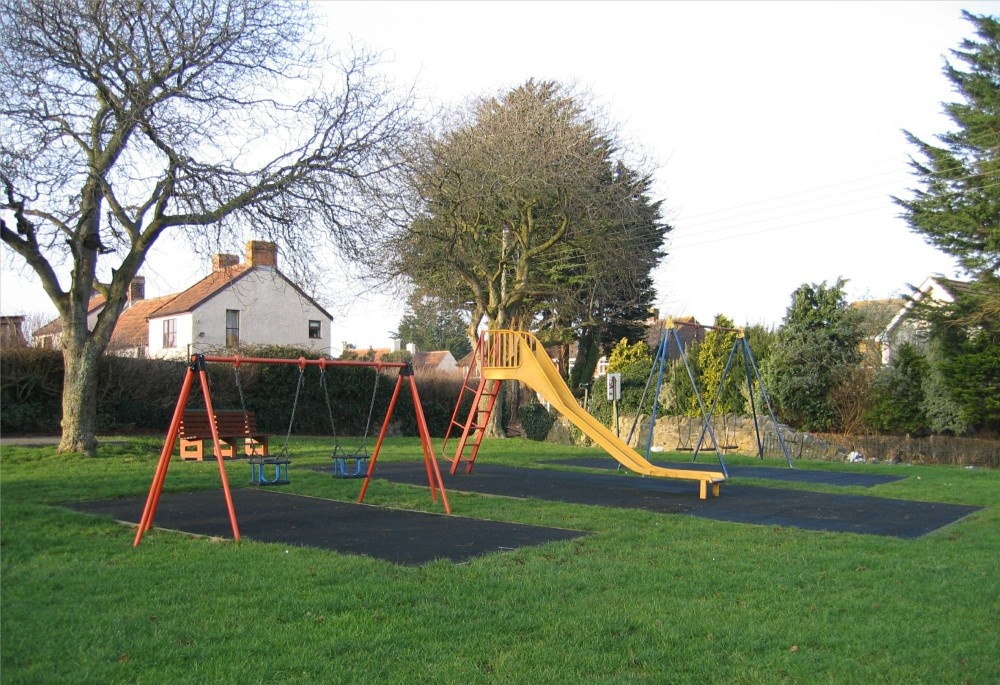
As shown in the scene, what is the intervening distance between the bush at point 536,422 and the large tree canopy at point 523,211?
11.6ft

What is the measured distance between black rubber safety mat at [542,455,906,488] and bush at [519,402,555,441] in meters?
8.87

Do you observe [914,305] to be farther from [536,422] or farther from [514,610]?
[514,610]

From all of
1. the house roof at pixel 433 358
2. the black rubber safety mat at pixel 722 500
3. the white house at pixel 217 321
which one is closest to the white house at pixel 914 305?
the black rubber safety mat at pixel 722 500

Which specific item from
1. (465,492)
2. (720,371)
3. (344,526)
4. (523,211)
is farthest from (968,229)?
(344,526)

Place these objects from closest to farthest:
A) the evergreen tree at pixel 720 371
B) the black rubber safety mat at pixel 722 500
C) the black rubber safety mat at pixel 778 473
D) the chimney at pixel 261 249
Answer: the black rubber safety mat at pixel 722 500 → the black rubber safety mat at pixel 778 473 → the chimney at pixel 261 249 → the evergreen tree at pixel 720 371

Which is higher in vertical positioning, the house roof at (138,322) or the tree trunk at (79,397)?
the house roof at (138,322)

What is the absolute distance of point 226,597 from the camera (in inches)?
237

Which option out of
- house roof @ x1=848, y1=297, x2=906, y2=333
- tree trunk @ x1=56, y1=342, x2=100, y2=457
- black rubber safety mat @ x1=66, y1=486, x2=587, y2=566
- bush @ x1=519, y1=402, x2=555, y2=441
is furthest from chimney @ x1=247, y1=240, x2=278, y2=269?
house roof @ x1=848, y1=297, x2=906, y2=333

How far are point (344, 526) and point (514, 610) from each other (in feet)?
12.8

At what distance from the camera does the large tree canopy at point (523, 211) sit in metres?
23.4

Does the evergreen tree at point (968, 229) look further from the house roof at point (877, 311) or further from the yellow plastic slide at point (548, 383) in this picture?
the yellow plastic slide at point (548, 383)

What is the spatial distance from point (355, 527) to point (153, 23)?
34.0ft

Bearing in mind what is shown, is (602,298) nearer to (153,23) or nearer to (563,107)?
(563,107)

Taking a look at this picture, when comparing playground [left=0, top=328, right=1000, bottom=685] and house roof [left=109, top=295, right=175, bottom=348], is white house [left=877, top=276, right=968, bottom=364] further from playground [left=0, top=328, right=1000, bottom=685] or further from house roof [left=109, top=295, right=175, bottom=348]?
house roof [left=109, top=295, right=175, bottom=348]
